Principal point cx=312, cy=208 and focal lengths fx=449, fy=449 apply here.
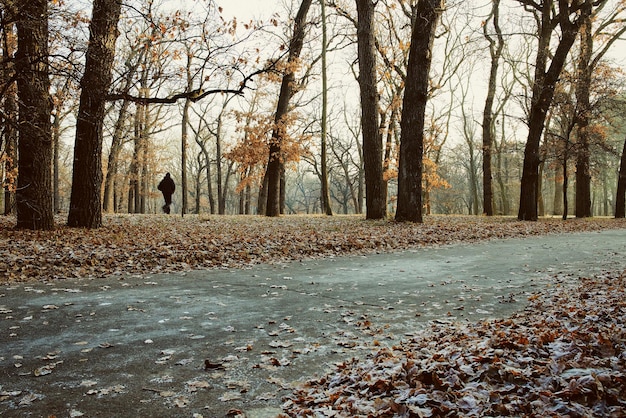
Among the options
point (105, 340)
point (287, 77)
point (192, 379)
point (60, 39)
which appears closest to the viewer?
point (192, 379)

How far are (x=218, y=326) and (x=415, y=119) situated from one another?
1166 cm

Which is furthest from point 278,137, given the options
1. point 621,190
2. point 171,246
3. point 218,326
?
point 621,190

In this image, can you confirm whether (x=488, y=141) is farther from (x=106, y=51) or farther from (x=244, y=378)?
(x=244, y=378)

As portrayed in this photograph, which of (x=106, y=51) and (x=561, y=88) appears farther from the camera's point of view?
(x=561, y=88)

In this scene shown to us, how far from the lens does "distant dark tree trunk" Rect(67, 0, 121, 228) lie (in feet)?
34.6

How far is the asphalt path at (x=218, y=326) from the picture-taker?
296 cm

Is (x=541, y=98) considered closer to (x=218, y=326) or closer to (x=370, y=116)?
(x=370, y=116)

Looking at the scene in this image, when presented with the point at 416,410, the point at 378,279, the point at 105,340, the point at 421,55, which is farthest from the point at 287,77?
the point at 416,410

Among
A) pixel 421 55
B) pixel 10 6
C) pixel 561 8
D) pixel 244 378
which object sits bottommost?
pixel 244 378

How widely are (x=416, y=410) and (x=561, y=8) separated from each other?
20922mm

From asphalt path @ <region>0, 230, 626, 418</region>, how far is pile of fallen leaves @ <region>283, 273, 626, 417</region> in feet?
1.06

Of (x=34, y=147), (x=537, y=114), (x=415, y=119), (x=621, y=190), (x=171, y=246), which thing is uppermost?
(x=537, y=114)

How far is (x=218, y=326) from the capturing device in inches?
173

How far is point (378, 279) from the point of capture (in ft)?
22.3
